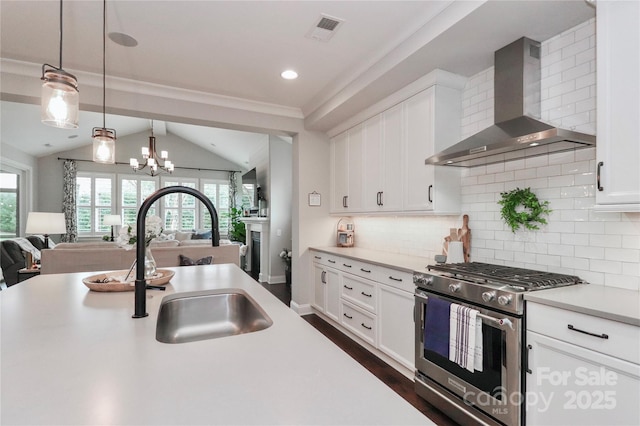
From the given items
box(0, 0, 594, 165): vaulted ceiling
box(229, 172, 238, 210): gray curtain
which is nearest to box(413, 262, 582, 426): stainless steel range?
box(0, 0, 594, 165): vaulted ceiling

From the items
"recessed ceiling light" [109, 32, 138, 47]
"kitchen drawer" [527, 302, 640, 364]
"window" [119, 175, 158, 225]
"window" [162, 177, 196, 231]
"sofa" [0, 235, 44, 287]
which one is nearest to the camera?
"kitchen drawer" [527, 302, 640, 364]

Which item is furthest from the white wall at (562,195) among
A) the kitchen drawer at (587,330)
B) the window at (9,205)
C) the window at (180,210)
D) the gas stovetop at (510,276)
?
the window at (9,205)

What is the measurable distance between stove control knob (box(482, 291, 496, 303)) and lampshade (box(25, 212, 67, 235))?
4837 millimetres

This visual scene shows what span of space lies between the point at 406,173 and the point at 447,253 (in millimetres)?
807

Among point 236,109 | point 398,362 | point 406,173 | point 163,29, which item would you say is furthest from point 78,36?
point 398,362

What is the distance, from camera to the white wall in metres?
1.85

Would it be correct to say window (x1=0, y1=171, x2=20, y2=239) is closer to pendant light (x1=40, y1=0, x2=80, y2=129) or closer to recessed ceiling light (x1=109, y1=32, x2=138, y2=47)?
recessed ceiling light (x1=109, y1=32, x2=138, y2=47)

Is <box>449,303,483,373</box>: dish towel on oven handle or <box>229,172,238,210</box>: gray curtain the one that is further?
<box>229,172,238,210</box>: gray curtain

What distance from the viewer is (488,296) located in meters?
1.80

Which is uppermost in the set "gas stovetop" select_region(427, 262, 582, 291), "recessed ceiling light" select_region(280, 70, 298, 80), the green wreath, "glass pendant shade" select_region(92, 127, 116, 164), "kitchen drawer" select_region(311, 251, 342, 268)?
"recessed ceiling light" select_region(280, 70, 298, 80)

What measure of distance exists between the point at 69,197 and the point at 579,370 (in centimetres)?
1014

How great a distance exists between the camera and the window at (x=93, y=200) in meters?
8.45

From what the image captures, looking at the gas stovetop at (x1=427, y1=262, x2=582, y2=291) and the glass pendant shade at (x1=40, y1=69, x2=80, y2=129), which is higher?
the glass pendant shade at (x1=40, y1=69, x2=80, y2=129)

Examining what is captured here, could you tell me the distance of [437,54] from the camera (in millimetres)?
2402
